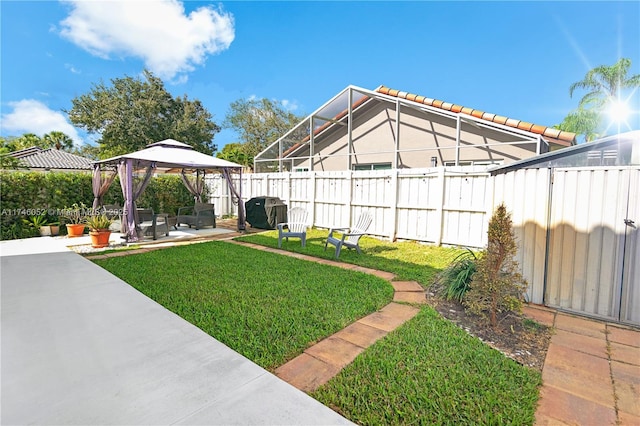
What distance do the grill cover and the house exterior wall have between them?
2633 millimetres

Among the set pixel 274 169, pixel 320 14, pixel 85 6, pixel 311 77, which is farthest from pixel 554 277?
pixel 311 77

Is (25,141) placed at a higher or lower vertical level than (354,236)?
higher

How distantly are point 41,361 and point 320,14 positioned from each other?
12.8 meters

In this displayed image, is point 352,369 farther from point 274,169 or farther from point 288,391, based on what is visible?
point 274,169

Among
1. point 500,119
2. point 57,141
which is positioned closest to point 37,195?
point 500,119

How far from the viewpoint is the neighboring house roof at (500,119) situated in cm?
827

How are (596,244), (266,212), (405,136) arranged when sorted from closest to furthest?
(596,244) → (266,212) → (405,136)

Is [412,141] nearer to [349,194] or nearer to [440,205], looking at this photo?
[349,194]

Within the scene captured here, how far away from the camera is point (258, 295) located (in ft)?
13.5

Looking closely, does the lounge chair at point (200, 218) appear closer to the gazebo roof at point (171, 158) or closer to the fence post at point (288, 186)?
the gazebo roof at point (171, 158)

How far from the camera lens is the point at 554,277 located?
12.7 feet

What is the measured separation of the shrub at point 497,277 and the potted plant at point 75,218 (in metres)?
10.5

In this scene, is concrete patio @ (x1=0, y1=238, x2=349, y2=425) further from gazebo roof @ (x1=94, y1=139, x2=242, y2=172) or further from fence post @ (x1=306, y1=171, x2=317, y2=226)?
fence post @ (x1=306, y1=171, x2=317, y2=226)

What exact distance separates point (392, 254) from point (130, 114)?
2376 centimetres
